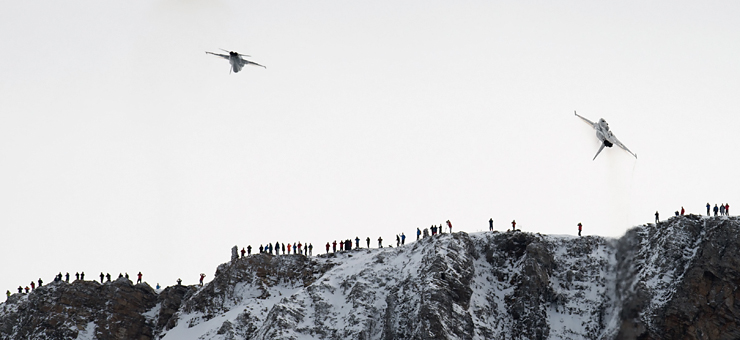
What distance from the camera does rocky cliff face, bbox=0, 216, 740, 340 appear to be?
101000mm

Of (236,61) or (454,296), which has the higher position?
(236,61)

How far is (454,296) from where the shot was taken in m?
105

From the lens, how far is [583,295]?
4245 inches

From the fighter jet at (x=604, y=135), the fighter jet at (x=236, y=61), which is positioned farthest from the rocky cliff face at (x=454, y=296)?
the fighter jet at (x=236, y=61)

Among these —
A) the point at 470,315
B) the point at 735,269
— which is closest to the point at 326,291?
the point at 470,315

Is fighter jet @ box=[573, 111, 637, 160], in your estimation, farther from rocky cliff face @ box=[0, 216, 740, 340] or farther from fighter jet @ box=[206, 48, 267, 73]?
fighter jet @ box=[206, 48, 267, 73]

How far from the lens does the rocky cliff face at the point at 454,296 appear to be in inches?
3976

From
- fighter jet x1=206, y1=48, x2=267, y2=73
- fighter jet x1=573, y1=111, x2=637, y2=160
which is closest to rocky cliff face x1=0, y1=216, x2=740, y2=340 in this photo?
fighter jet x1=573, y1=111, x2=637, y2=160

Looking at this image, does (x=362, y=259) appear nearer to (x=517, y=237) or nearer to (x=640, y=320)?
(x=517, y=237)

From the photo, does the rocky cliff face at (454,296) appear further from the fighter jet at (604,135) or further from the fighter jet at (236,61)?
the fighter jet at (236,61)

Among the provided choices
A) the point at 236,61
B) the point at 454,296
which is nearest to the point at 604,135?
the point at 454,296

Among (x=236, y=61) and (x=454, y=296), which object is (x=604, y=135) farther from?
(x=236, y=61)

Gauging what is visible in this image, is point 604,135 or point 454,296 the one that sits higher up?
point 604,135

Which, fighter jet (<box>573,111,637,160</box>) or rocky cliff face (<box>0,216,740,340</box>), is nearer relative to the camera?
rocky cliff face (<box>0,216,740,340</box>)
